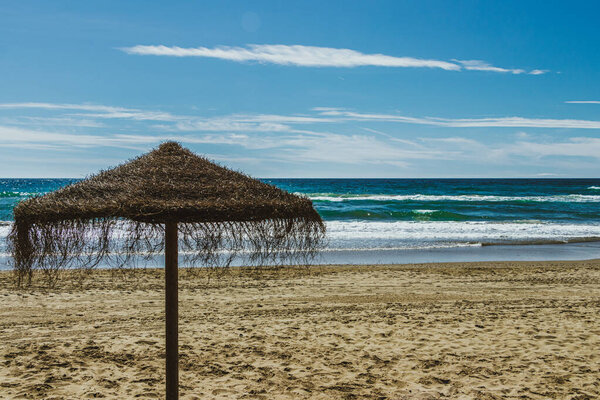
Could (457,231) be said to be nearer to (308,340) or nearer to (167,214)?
(308,340)

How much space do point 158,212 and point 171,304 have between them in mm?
980

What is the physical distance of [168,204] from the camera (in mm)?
3365

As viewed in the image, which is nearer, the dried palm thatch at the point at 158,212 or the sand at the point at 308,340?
the dried palm thatch at the point at 158,212

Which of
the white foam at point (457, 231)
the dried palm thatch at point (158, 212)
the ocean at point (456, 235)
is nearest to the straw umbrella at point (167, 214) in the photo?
the dried palm thatch at point (158, 212)

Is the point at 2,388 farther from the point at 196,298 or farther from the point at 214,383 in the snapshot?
the point at 196,298

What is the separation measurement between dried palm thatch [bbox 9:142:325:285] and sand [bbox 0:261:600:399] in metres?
2.22

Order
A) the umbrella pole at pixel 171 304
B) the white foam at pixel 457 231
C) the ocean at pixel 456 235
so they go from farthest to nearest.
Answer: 1. the white foam at pixel 457 231
2. the ocean at pixel 456 235
3. the umbrella pole at pixel 171 304

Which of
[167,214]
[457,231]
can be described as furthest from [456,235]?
[167,214]

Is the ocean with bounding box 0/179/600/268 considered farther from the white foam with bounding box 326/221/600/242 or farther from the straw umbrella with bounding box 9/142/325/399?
the straw umbrella with bounding box 9/142/325/399

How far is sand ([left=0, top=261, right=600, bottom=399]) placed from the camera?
5.45m

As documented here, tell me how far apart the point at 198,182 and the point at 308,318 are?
4.63m

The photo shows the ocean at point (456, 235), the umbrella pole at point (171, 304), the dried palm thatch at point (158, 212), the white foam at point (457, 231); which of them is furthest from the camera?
the white foam at point (457, 231)

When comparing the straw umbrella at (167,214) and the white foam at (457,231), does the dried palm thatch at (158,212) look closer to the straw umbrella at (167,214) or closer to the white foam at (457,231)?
the straw umbrella at (167,214)

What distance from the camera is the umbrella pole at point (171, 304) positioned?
12.6 feet
